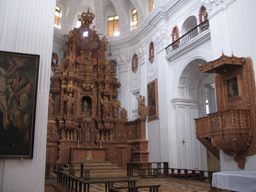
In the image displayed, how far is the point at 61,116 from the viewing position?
56.6 ft

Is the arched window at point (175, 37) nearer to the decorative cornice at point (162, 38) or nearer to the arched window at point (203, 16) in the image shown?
the decorative cornice at point (162, 38)

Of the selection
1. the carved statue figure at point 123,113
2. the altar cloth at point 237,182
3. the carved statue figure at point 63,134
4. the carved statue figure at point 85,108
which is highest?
the carved statue figure at point 85,108

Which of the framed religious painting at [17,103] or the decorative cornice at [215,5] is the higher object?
the decorative cornice at [215,5]

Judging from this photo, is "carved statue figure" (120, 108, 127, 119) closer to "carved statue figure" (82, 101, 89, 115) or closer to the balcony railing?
"carved statue figure" (82, 101, 89, 115)

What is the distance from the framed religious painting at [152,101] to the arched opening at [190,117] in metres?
1.62

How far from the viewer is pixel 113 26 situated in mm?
22859

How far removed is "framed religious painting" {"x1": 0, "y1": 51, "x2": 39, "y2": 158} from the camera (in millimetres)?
6918

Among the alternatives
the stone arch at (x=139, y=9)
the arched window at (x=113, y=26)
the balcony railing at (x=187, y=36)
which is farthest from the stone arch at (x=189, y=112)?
the arched window at (x=113, y=26)

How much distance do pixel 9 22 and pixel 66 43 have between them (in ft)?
41.3

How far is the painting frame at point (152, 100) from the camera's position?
16.9 metres

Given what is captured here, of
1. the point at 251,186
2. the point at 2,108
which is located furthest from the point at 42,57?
the point at 251,186

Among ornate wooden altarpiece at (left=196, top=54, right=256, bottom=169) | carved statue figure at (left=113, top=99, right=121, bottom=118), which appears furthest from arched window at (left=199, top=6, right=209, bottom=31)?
carved statue figure at (left=113, top=99, right=121, bottom=118)

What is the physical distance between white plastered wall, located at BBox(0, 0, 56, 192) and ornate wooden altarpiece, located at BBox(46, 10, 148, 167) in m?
9.62

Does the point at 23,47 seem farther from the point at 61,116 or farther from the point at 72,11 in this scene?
the point at 72,11
